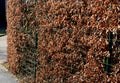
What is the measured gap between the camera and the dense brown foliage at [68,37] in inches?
224

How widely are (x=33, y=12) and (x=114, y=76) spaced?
3.93 meters

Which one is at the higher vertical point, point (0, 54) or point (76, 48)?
point (76, 48)

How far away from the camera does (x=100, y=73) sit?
587 cm

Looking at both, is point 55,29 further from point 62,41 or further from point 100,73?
point 100,73

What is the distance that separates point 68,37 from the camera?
22.6 ft

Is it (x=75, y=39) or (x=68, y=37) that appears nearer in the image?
(x=75, y=39)

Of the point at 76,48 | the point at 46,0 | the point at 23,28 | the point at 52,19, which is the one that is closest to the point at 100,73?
the point at 76,48

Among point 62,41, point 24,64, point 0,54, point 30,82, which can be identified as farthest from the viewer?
point 0,54

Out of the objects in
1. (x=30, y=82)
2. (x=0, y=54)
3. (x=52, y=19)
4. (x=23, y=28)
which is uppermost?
(x=52, y=19)

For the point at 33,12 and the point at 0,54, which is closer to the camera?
the point at 33,12

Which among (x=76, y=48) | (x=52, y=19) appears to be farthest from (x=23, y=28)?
(x=76, y=48)

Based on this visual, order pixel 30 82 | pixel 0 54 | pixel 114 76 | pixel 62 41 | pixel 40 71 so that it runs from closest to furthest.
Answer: pixel 114 76
pixel 62 41
pixel 40 71
pixel 30 82
pixel 0 54

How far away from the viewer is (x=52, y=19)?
24.6 feet

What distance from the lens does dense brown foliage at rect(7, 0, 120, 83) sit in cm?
569
